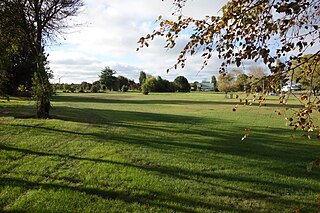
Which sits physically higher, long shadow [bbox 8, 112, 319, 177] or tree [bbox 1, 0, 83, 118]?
tree [bbox 1, 0, 83, 118]

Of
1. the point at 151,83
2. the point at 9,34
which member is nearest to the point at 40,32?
the point at 9,34

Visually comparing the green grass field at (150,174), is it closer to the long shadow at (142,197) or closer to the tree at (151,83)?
the long shadow at (142,197)

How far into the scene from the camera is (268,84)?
9.00ft

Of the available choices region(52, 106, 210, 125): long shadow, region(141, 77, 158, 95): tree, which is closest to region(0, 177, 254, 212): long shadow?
region(52, 106, 210, 125): long shadow

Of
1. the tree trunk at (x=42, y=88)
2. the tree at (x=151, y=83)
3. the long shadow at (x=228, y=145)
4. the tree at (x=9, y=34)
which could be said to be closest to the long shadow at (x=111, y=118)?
the tree trunk at (x=42, y=88)

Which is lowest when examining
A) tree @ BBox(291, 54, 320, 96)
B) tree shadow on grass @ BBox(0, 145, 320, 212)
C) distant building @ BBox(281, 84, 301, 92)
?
tree shadow on grass @ BBox(0, 145, 320, 212)

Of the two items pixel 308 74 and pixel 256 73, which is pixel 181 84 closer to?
pixel 256 73

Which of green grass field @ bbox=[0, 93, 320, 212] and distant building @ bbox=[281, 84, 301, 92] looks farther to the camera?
green grass field @ bbox=[0, 93, 320, 212]

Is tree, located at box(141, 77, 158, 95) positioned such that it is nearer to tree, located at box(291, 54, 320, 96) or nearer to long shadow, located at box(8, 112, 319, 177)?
long shadow, located at box(8, 112, 319, 177)

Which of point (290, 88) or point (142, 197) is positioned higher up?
point (290, 88)

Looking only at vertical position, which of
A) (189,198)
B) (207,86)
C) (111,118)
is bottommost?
(189,198)

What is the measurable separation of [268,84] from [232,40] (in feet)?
2.12

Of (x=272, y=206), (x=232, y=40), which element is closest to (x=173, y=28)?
(x=232, y=40)

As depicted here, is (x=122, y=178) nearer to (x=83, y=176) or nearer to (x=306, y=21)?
(x=83, y=176)
